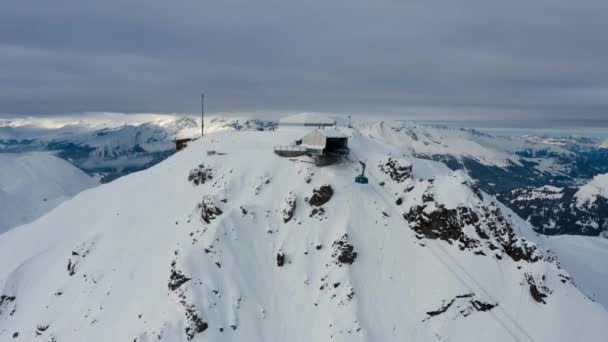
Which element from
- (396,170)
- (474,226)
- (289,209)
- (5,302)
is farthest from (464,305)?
(5,302)

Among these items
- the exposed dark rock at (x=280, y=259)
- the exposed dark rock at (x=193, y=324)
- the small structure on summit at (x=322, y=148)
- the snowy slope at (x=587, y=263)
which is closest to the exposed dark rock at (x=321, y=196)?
the small structure on summit at (x=322, y=148)

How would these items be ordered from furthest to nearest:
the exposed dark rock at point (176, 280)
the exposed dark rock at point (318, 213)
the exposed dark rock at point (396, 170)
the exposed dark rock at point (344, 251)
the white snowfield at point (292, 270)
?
the exposed dark rock at point (396, 170) < the exposed dark rock at point (318, 213) < the exposed dark rock at point (344, 251) < the exposed dark rock at point (176, 280) < the white snowfield at point (292, 270)

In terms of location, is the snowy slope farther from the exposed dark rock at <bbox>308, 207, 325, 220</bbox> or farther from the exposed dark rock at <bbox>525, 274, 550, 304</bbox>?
the exposed dark rock at <bbox>308, 207, 325, 220</bbox>

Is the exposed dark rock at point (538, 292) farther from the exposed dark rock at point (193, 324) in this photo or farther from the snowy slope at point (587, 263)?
the exposed dark rock at point (193, 324)

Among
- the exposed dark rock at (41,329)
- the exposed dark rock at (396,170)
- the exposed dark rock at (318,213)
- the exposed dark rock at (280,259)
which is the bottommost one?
the exposed dark rock at (41,329)

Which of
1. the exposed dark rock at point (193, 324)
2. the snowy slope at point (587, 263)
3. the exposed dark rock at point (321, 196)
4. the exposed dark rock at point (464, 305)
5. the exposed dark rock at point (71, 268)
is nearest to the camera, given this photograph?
the exposed dark rock at point (464, 305)

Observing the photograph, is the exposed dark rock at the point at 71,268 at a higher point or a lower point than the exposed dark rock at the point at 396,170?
lower
